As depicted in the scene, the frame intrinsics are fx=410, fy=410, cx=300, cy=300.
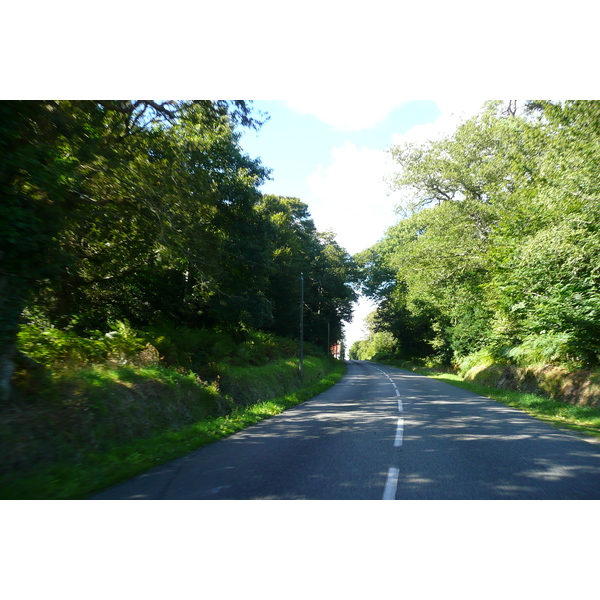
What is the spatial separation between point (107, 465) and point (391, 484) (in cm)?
400

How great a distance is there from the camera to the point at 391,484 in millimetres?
5164

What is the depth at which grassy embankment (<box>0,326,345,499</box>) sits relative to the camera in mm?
5238

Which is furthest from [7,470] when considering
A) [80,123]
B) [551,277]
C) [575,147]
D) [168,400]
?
[551,277]

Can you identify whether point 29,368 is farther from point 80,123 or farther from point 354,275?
point 354,275

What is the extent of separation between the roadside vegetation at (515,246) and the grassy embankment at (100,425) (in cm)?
1028

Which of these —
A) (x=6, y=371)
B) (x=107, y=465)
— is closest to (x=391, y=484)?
(x=107, y=465)

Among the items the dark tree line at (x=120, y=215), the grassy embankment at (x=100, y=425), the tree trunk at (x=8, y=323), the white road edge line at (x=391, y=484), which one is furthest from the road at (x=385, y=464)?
the dark tree line at (x=120, y=215)

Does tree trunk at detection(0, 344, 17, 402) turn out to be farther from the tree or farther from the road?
the road

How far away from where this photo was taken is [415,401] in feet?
48.0

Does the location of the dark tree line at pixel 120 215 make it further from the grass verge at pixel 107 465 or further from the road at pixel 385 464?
the road at pixel 385 464

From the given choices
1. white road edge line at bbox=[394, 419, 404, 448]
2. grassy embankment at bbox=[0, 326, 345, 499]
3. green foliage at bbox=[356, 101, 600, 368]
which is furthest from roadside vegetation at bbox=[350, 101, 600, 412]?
grassy embankment at bbox=[0, 326, 345, 499]

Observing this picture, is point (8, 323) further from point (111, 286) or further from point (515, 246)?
point (515, 246)

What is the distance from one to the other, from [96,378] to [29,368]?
1.53 meters

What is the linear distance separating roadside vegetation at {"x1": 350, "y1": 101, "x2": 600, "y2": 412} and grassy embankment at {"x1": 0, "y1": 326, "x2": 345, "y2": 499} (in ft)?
33.7
